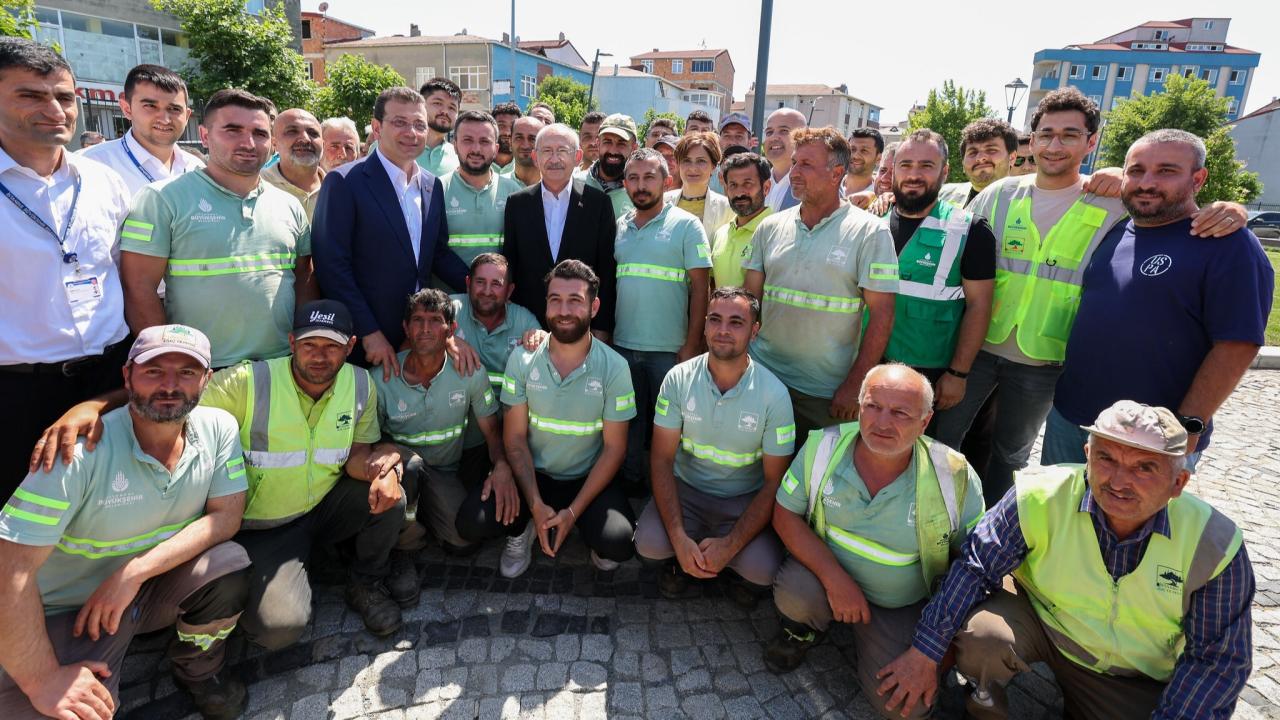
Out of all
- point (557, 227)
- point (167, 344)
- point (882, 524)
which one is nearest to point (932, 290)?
point (882, 524)

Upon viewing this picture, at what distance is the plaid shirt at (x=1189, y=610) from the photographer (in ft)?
8.36

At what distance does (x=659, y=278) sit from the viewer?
4.76 meters

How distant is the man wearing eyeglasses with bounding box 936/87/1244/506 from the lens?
390cm

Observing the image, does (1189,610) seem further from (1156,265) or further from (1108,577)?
(1156,265)

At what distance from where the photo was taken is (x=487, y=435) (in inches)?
176

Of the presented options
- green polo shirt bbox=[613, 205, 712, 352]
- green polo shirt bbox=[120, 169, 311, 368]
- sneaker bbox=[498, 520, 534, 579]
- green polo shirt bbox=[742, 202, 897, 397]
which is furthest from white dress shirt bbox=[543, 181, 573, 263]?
sneaker bbox=[498, 520, 534, 579]

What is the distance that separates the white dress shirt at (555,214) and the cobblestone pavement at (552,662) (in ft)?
7.80

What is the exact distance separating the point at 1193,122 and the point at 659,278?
25.6 metres

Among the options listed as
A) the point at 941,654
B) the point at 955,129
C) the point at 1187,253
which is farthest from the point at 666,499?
the point at 955,129

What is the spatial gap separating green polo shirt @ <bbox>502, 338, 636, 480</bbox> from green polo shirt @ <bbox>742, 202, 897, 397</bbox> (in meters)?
1.09

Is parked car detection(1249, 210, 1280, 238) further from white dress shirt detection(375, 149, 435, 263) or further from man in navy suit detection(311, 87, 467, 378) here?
man in navy suit detection(311, 87, 467, 378)

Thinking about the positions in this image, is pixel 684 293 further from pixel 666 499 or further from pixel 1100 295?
pixel 1100 295

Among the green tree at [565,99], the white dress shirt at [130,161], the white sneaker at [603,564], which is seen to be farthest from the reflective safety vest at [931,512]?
the green tree at [565,99]

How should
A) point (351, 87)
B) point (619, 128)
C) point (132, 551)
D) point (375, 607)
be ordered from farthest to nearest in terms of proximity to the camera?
1. point (351, 87)
2. point (619, 128)
3. point (375, 607)
4. point (132, 551)
